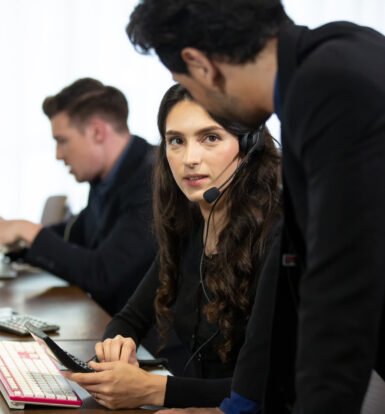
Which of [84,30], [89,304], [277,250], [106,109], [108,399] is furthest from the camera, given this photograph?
[84,30]

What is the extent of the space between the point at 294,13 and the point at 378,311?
3.80 m

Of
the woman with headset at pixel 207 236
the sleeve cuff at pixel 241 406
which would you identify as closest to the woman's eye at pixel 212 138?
the woman with headset at pixel 207 236

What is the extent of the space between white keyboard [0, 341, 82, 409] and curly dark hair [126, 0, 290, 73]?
0.69 meters

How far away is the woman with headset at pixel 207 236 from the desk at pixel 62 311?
10cm

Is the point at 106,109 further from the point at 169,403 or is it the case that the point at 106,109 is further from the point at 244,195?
the point at 169,403

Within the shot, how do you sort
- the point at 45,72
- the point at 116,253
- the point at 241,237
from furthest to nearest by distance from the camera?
the point at 45,72 → the point at 116,253 → the point at 241,237

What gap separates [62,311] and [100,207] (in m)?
0.72

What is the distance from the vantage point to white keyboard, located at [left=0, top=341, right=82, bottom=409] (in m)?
1.41

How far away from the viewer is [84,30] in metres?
4.26

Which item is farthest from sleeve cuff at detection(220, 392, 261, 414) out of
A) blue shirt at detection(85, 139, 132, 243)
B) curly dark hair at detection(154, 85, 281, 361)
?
blue shirt at detection(85, 139, 132, 243)

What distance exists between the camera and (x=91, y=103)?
3.06 metres

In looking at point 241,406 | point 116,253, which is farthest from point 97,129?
point 241,406

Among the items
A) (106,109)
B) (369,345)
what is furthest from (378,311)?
(106,109)

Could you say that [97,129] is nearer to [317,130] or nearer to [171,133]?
[171,133]
